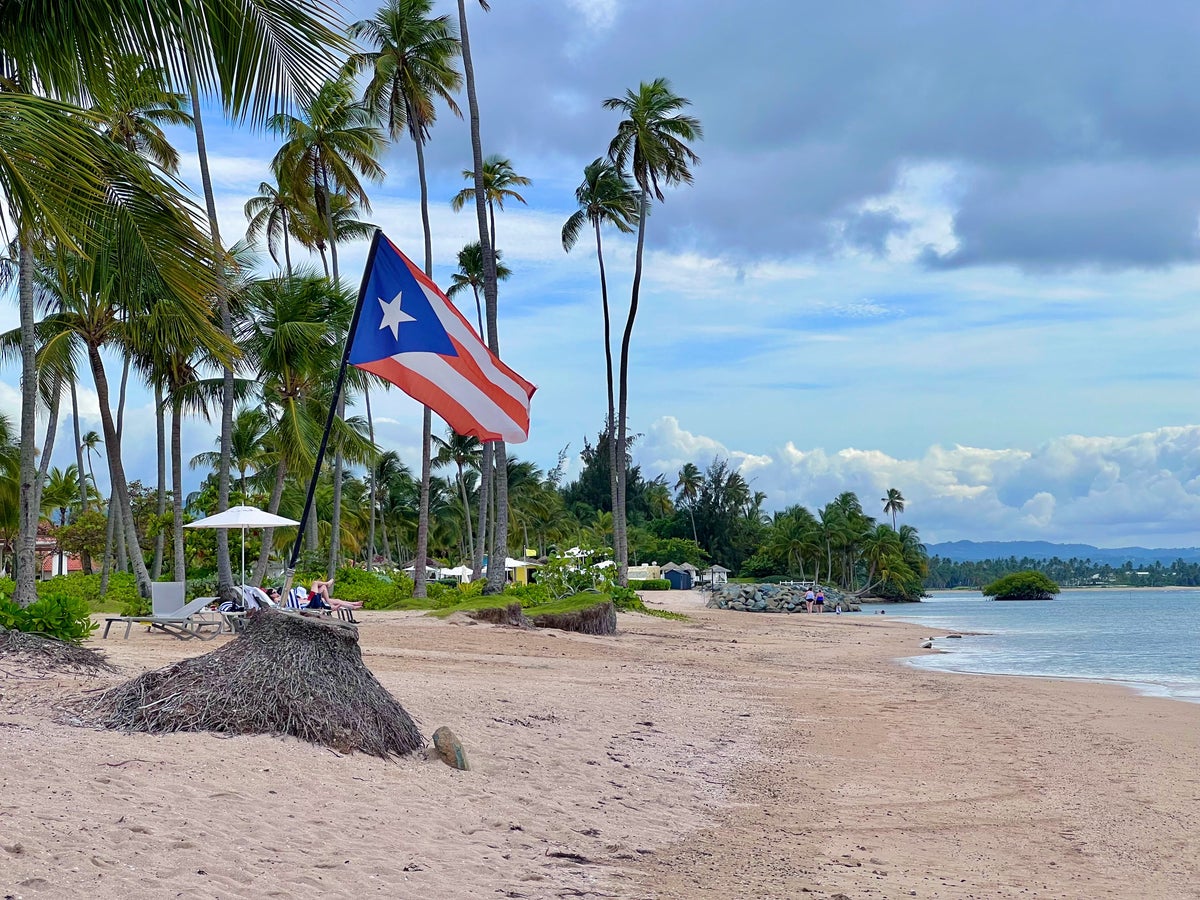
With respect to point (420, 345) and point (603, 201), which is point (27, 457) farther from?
point (603, 201)

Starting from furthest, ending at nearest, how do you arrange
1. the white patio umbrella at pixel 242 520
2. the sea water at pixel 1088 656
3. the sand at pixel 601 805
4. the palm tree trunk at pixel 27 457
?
the sea water at pixel 1088 656, the white patio umbrella at pixel 242 520, the palm tree trunk at pixel 27 457, the sand at pixel 601 805

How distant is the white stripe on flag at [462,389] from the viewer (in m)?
7.82

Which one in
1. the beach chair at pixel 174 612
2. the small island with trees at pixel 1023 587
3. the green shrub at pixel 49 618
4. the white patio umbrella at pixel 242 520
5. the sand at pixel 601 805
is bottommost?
the small island with trees at pixel 1023 587

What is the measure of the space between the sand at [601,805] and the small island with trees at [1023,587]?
103263 mm

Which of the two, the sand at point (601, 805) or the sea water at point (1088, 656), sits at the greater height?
the sand at point (601, 805)

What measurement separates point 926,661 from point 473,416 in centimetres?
1820

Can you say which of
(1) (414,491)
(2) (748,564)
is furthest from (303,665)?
(2) (748,564)

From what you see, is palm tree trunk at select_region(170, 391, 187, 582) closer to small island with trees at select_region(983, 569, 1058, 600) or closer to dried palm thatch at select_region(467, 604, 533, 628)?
dried palm thatch at select_region(467, 604, 533, 628)

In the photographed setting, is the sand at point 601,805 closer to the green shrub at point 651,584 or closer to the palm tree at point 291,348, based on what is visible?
the palm tree at point 291,348

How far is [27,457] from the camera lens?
50.9ft

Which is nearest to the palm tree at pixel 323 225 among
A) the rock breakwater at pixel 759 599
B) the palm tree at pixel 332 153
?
the palm tree at pixel 332 153

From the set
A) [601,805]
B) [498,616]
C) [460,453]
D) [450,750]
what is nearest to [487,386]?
[450,750]

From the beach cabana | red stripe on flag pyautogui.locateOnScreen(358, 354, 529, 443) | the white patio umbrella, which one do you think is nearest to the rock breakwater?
the beach cabana

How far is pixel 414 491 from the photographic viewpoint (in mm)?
66688
